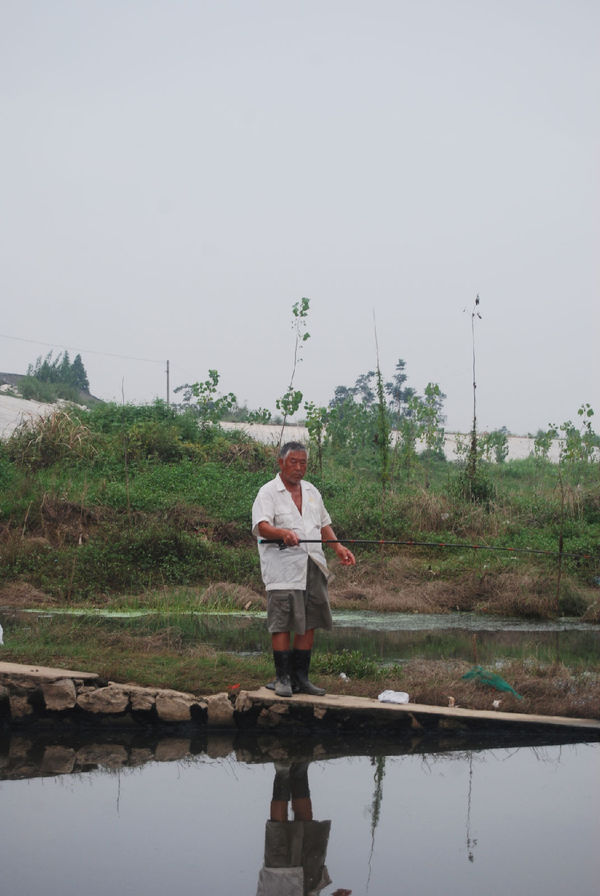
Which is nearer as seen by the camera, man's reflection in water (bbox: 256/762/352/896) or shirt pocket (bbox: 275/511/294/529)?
man's reflection in water (bbox: 256/762/352/896)

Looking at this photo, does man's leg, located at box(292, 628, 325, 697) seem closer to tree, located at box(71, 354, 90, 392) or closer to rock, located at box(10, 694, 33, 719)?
rock, located at box(10, 694, 33, 719)

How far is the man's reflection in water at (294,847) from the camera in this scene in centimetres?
371

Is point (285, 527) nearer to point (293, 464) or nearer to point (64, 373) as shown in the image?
point (293, 464)

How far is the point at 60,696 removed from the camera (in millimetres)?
6277

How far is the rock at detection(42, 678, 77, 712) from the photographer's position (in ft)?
20.6

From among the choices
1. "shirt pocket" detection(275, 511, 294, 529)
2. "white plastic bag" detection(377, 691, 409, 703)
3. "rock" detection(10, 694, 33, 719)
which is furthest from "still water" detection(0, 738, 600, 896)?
"shirt pocket" detection(275, 511, 294, 529)

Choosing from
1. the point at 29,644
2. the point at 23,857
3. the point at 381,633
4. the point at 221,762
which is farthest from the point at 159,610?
the point at 23,857

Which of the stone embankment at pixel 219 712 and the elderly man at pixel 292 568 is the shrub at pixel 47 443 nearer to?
the stone embankment at pixel 219 712

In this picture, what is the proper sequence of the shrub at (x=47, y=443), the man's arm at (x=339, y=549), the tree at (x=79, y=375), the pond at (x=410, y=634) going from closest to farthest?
the man's arm at (x=339, y=549) < the pond at (x=410, y=634) < the shrub at (x=47, y=443) < the tree at (x=79, y=375)

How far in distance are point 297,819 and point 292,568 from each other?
6.56 ft

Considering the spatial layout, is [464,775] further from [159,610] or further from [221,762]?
[159,610]

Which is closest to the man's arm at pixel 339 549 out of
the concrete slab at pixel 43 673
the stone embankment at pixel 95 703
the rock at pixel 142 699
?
the stone embankment at pixel 95 703

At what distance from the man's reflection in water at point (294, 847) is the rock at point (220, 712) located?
41.0 inches

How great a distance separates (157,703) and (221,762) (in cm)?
85
